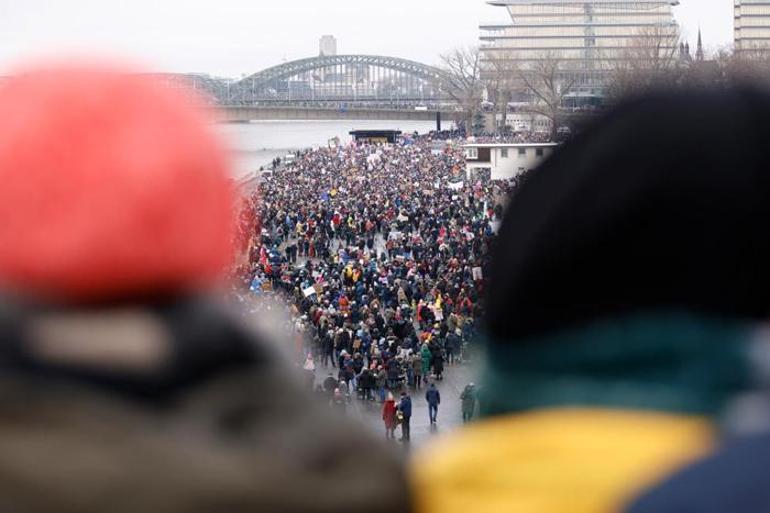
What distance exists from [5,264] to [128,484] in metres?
0.21

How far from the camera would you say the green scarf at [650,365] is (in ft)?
3.61

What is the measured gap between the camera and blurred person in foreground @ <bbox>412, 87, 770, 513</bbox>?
1094 mm

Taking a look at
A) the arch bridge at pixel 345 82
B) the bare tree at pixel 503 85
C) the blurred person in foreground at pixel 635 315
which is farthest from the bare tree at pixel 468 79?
the blurred person in foreground at pixel 635 315

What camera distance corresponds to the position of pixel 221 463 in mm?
1019

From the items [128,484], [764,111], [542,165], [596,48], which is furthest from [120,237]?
[596,48]

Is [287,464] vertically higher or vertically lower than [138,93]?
lower

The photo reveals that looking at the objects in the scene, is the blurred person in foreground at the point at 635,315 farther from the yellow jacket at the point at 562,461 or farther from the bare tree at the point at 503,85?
the bare tree at the point at 503,85

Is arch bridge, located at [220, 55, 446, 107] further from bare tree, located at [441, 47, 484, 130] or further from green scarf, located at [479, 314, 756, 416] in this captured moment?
green scarf, located at [479, 314, 756, 416]

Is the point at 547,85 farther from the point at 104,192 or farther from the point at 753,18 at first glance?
the point at 104,192

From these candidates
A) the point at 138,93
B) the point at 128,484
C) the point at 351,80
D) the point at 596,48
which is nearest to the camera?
the point at 128,484

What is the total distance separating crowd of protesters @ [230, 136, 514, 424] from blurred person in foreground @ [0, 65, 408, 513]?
151cm

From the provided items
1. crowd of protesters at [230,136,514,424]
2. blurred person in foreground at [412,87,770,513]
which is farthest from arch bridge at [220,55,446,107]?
blurred person in foreground at [412,87,770,513]

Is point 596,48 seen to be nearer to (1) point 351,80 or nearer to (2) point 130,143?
(1) point 351,80

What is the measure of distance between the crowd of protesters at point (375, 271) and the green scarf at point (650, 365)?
1.43 metres
